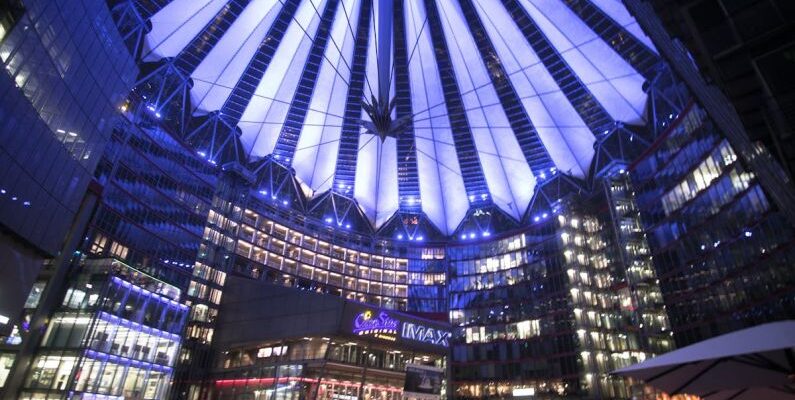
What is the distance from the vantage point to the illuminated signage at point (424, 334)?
166 ft

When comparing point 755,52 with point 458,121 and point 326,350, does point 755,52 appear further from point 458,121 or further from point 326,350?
point 458,121

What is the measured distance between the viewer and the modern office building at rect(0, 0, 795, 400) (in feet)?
111

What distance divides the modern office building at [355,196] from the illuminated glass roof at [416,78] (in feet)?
1.00

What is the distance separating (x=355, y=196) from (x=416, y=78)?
30329mm

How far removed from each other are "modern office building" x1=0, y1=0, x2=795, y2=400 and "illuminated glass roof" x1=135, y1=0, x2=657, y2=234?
30 centimetres

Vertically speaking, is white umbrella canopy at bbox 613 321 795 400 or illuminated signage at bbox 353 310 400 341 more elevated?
illuminated signage at bbox 353 310 400 341

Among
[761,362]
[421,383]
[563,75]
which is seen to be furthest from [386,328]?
[761,362]

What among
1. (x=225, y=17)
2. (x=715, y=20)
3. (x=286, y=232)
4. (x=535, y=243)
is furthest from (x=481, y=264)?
(x=715, y=20)

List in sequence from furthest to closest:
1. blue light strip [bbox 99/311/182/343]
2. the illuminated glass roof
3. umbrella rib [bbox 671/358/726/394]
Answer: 1. the illuminated glass roof
2. blue light strip [bbox 99/311/182/343]
3. umbrella rib [bbox 671/358/726/394]

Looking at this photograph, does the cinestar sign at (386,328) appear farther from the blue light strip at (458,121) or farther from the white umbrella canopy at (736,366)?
the white umbrella canopy at (736,366)

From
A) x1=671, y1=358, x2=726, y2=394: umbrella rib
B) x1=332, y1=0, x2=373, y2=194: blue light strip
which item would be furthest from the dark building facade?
x1=332, y1=0, x2=373, y2=194: blue light strip

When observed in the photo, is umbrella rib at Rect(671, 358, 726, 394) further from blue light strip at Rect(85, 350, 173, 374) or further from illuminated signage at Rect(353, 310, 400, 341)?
blue light strip at Rect(85, 350, 173, 374)

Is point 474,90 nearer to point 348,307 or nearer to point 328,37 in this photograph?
point 328,37

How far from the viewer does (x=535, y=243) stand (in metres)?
80.2
